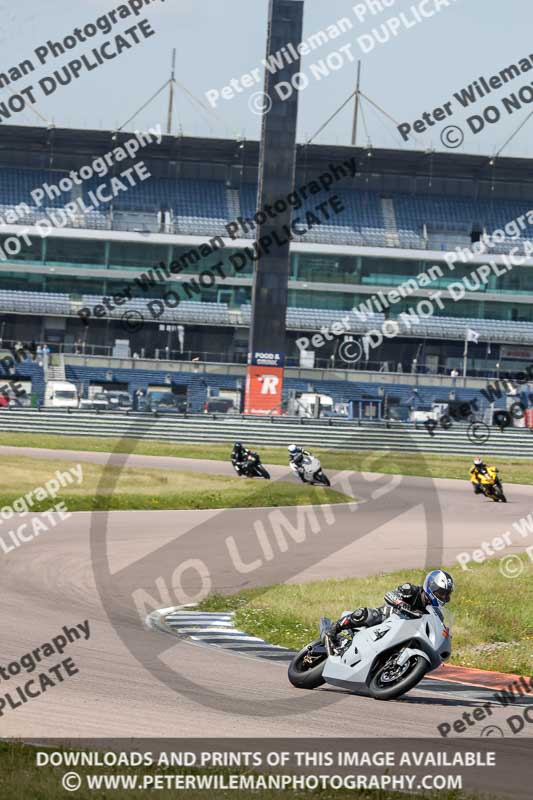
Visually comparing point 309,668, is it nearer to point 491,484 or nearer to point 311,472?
point 491,484

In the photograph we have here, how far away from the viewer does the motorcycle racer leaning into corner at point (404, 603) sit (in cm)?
1118

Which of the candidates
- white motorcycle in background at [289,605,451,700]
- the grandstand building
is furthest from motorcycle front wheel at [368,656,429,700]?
the grandstand building

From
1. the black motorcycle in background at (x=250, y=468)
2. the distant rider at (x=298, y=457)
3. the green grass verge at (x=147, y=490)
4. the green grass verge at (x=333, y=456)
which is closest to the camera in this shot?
the green grass verge at (x=147, y=490)

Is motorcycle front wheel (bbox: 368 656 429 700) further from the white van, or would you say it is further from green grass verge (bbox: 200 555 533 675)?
the white van

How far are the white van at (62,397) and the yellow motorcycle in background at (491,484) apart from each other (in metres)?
26.2

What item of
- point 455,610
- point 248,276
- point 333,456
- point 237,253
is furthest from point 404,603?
point 248,276

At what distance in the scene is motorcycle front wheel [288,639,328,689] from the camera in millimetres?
11427

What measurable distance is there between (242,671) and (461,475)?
31033 mm

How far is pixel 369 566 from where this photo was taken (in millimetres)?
20891

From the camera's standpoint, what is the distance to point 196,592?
1836 centimetres

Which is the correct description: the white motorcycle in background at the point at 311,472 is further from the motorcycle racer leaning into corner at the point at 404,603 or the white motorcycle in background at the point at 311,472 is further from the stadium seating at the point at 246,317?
the stadium seating at the point at 246,317

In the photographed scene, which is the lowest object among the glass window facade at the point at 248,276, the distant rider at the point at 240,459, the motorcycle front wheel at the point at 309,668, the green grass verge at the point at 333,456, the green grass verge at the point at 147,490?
the green grass verge at the point at 333,456

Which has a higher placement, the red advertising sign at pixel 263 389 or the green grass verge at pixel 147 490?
the red advertising sign at pixel 263 389

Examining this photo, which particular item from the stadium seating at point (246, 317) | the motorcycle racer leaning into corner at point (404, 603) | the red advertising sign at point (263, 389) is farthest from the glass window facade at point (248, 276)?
the motorcycle racer leaning into corner at point (404, 603)
